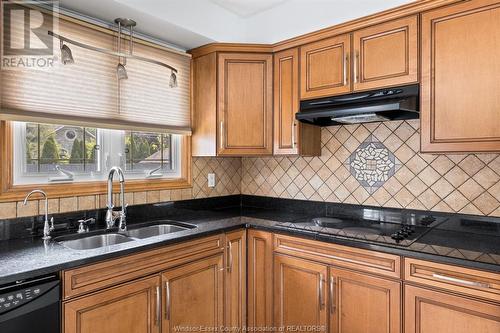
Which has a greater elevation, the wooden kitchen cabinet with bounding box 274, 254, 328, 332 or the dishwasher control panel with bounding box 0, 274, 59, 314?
the dishwasher control panel with bounding box 0, 274, 59, 314

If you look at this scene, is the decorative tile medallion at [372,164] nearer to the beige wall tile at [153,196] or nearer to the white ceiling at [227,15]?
the white ceiling at [227,15]

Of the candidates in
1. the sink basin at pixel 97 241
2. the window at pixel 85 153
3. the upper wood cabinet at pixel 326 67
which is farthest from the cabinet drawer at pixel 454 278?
the window at pixel 85 153

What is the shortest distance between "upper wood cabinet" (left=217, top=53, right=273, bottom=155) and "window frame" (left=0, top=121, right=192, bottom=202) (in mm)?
358

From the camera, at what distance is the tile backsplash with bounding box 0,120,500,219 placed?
1.93 meters

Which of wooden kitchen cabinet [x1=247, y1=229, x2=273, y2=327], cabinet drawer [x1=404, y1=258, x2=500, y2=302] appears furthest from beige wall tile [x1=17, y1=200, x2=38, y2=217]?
cabinet drawer [x1=404, y1=258, x2=500, y2=302]

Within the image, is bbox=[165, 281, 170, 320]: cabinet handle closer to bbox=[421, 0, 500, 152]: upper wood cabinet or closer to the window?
the window

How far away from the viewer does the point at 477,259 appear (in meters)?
1.43

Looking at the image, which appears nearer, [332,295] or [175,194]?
[332,295]

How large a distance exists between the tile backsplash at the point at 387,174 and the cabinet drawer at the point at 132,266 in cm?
96

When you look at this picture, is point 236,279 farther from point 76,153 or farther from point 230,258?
point 76,153

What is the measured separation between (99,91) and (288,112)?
1.28m

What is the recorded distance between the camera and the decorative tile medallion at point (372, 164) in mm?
2254

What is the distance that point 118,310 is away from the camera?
1564 mm

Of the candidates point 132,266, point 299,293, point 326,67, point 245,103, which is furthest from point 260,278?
point 326,67
